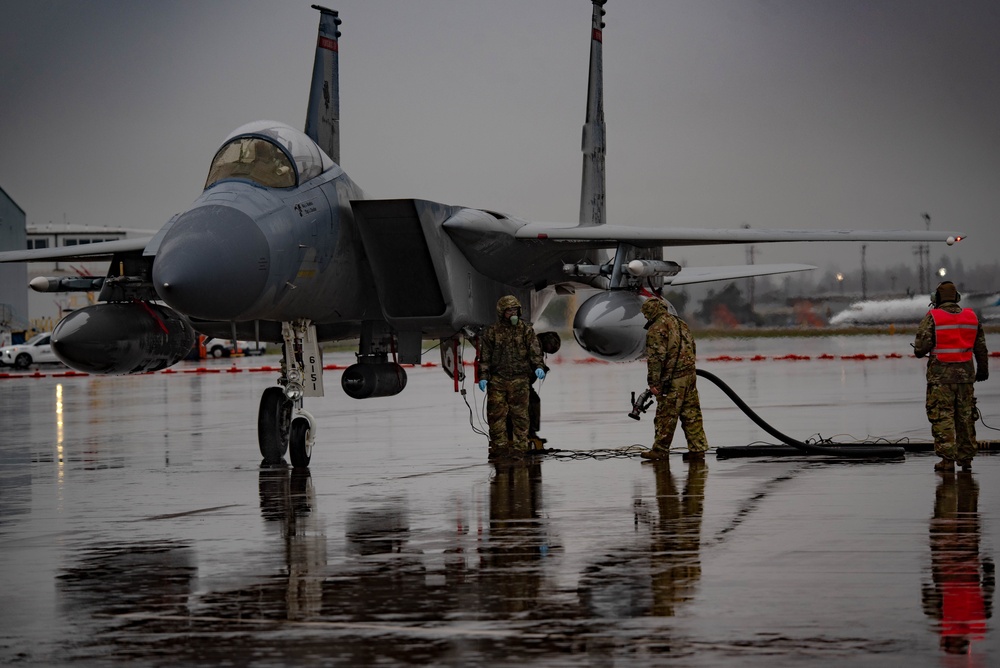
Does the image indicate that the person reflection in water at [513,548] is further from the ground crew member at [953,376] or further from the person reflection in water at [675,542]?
the ground crew member at [953,376]

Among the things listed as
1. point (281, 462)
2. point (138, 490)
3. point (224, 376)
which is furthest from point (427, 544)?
point (224, 376)

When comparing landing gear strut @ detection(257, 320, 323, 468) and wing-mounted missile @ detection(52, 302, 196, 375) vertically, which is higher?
wing-mounted missile @ detection(52, 302, 196, 375)

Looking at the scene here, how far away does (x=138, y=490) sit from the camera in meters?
11.5

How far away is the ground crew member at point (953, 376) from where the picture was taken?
1148 centimetres

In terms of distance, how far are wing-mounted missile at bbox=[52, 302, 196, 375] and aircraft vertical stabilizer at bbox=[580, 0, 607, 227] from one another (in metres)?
7.21

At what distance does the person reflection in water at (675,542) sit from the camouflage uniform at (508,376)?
90.9 inches

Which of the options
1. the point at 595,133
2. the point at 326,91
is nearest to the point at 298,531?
the point at 326,91

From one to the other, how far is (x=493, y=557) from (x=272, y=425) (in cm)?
659

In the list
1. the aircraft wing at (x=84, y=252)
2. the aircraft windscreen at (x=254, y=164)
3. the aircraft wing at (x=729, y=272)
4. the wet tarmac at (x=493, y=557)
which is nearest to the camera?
the wet tarmac at (x=493, y=557)

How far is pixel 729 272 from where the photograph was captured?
22500mm

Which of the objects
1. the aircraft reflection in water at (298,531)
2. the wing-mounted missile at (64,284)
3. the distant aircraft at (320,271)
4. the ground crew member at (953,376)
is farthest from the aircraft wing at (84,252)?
the ground crew member at (953,376)

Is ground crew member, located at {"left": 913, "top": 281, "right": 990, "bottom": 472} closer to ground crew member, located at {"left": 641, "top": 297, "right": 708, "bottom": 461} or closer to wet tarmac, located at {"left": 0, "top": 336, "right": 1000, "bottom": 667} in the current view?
wet tarmac, located at {"left": 0, "top": 336, "right": 1000, "bottom": 667}

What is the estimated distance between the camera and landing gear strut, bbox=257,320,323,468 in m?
13.5

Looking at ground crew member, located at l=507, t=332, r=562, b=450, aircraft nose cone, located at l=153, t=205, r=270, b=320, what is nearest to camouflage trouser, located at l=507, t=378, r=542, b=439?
ground crew member, located at l=507, t=332, r=562, b=450
